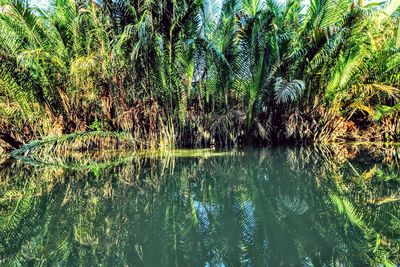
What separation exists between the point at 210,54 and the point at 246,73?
1.05 m

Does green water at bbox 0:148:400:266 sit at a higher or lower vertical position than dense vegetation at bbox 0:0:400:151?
lower

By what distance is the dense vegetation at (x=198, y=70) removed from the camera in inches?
299

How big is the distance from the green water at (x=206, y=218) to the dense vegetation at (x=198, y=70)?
353 centimetres

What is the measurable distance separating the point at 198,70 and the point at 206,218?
621 cm

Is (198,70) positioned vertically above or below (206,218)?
above

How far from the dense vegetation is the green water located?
353cm

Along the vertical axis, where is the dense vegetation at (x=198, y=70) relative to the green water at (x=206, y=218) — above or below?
above

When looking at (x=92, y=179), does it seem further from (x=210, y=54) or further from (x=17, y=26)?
(x=17, y=26)

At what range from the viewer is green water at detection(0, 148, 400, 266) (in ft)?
6.44

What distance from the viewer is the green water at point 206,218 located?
196 cm

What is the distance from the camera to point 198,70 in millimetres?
8500

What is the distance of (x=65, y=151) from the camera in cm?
849

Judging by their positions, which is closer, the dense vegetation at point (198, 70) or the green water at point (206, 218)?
the green water at point (206, 218)

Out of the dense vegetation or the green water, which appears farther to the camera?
the dense vegetation
